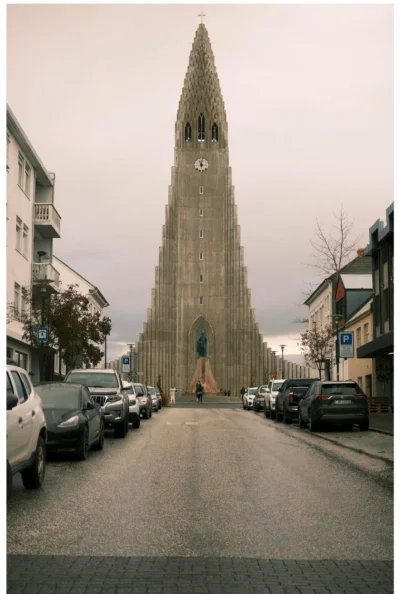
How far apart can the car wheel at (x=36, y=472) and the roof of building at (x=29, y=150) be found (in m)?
28.4

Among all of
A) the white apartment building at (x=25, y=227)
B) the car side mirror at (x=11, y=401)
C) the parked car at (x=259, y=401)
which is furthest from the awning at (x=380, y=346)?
the car side mirror at (x=11, y=401)

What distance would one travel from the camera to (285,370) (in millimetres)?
95188

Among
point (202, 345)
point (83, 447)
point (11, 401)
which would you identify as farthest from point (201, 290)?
point (11, 401)

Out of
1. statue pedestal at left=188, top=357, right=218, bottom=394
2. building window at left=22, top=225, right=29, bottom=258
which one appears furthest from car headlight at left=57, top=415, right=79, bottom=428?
statue pedestal at left=188, top=357, right=218, bottom=394

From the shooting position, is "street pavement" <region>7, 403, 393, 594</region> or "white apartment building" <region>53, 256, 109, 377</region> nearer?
"street pavement" <region>7, 403, 393, 594</region>

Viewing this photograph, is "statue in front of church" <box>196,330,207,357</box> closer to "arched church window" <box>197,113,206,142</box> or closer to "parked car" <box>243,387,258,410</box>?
"arched church window" <box>197,113,206,142</box>

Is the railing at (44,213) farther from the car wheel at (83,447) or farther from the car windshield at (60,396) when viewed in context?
the car wheel at (83,447)

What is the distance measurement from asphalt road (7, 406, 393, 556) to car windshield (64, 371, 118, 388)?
24.5ft

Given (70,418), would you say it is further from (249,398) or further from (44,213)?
(249,398)

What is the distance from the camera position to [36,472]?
11.6 m

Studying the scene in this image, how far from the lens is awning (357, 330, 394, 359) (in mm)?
34941

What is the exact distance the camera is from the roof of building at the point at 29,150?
127 feet
